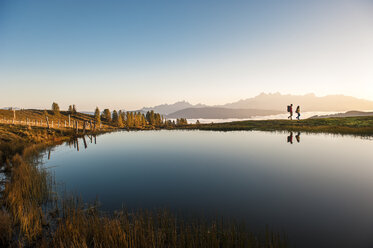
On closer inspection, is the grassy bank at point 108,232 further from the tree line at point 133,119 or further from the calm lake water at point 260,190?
the tree line at point 133,119

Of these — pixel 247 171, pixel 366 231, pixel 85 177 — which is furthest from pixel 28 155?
pixel 366 231

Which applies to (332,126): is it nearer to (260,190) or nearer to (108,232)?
(260,190)

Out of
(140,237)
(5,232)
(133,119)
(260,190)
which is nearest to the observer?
(140,237)

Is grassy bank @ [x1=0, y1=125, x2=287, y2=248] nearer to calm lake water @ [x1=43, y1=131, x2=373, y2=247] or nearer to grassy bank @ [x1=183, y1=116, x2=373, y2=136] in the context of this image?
calm lake water @ [x1=43, y1=131, x2=373, y2=247]

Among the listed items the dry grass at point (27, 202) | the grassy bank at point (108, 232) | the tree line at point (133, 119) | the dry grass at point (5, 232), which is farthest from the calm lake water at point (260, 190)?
the tree line at point (133, 119)

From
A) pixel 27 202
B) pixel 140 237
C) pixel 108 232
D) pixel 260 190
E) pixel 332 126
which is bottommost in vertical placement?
pixel 260 190

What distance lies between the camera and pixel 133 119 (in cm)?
9856

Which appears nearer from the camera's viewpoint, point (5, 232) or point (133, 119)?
point (5, 232)

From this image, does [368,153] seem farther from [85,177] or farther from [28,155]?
[28,155]

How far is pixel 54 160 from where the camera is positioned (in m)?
19.6

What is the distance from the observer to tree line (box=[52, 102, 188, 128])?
96.8 metres

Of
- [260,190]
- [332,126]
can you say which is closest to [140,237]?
[260,190]

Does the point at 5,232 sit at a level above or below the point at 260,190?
above

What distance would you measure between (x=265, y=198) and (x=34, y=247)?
36.9 feet
